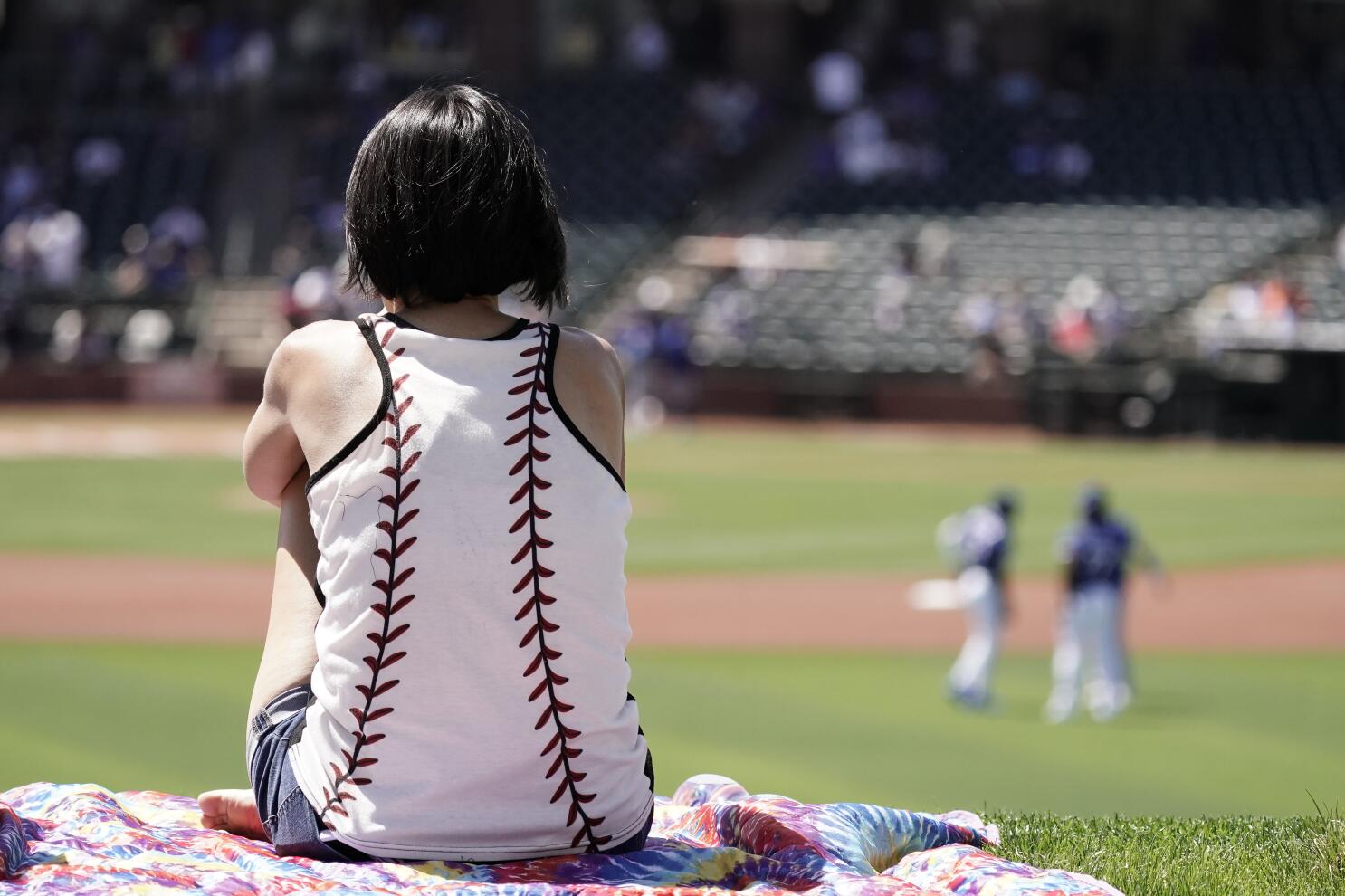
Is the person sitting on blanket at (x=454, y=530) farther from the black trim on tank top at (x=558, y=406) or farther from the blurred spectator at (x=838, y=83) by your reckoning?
the blurred spectator at (x=838, y=83)

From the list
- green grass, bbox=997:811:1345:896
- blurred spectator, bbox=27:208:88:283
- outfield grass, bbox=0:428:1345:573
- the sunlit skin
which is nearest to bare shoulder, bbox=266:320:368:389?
the sunlit skin

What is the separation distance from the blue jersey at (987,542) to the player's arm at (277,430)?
283 inches

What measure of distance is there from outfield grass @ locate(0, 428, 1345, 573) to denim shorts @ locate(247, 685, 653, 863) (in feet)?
38.5

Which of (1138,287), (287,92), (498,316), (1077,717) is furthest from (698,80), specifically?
(498,316)

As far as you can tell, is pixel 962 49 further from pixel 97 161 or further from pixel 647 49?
pixel 97 161

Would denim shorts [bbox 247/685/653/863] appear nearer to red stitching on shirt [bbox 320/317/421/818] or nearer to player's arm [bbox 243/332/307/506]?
red stitching on shirt [bbox 320/317/421/818]

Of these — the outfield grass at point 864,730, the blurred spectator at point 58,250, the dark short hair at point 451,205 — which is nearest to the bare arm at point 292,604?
the dark short hair at point 451,205

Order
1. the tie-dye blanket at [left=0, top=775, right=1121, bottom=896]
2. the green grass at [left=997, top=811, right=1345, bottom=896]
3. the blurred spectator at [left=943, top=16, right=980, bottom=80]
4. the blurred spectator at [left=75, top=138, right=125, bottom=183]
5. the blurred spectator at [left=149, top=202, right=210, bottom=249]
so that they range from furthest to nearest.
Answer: the blurred spectator at [left=943, top=16, right=980, bottom=80], the blurred spectator at [left=75, top=138, right=125, bottom=183], the blurred spectator at [left=149, top=202, right=210, bottom=249], the green grass at [left=997, top=811, right=1345, bottom=896], the tie-dye blanket at [left=0, top=775, right=1121, bottom=896]

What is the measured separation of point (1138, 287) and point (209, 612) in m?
16.6

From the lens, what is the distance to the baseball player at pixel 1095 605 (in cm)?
973

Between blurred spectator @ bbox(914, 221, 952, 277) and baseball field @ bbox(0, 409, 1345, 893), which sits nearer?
baseball field @ bbox(0, 409, 1345, 893)

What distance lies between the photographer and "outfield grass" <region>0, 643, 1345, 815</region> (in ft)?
25.6

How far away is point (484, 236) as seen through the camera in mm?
2914

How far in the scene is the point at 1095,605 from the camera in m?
9.73
